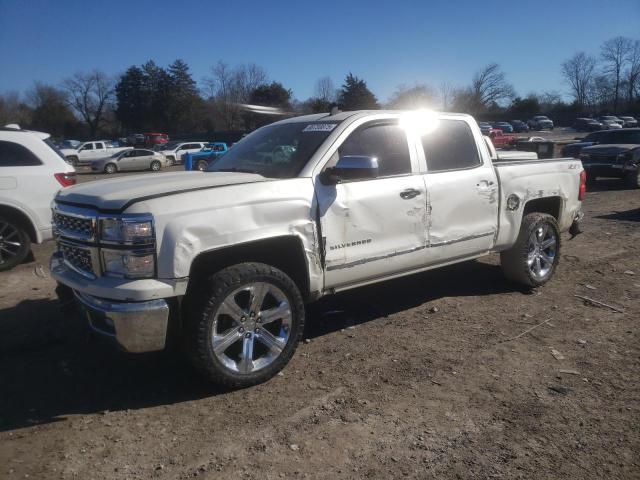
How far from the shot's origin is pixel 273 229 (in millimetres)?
3609

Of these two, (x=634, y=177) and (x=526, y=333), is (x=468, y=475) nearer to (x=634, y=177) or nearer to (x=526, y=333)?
(x=526, y=333)

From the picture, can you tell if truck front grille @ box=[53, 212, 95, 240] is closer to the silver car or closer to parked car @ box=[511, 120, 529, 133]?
the silver car

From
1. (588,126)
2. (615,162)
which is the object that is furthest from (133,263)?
(588,126)

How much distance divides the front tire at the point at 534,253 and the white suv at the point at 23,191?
570cm

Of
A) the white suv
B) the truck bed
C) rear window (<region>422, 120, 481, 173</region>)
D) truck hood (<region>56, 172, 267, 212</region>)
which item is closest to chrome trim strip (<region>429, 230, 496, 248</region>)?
the truck bed

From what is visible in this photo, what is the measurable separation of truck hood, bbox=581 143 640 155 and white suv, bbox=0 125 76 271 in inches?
546

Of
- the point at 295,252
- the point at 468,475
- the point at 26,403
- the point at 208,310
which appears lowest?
the point at 468,475

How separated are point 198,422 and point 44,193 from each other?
4930 mm

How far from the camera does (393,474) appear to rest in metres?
2.73

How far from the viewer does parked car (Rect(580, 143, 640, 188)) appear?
46.6ft

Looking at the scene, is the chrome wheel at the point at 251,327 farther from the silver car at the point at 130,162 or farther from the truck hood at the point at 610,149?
the silver car at the point at 130,162

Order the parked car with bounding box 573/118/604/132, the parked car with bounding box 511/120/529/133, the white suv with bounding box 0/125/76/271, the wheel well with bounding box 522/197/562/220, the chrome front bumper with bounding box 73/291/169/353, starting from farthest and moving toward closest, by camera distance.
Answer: the parked car with bounding box 511/120/529/133 < the parked car with bounding box 573/118/604/132 < the white suv with bounding box 0/125/76/271 < the wheel well with bounding box 522/197/562/220 < the chrome front bumper with bounding box 73/291/169/353

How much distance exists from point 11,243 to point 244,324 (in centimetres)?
474

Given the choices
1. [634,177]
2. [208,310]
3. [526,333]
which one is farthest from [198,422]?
[634,177]
